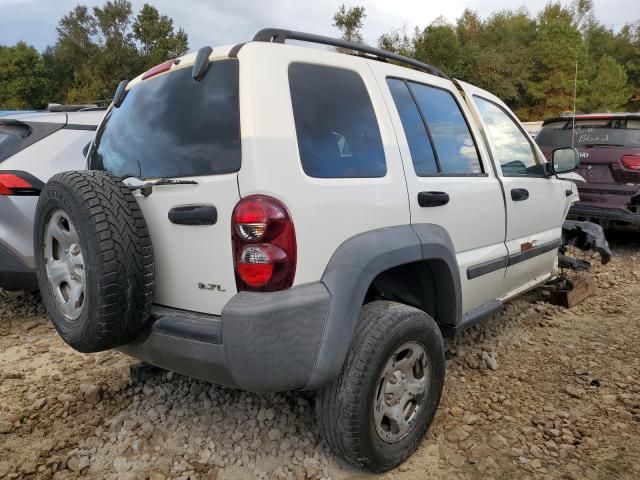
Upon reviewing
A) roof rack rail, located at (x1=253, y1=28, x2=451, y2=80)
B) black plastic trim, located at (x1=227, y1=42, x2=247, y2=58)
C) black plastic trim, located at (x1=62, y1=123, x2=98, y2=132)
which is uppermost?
roof rack rail, located at (x1=253, y1=28, x2=451, y2=80)

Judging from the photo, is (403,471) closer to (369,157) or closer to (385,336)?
(385,336)

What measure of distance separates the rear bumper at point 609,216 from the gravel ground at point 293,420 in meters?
2.56

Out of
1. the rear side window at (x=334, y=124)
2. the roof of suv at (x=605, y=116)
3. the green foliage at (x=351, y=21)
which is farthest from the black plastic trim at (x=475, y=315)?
the green foliage at (x=351, y=21)

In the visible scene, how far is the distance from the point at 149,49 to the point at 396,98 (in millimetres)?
46301

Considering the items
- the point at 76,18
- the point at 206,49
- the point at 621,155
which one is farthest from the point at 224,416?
the point at 76,18

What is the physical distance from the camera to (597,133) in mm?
6223

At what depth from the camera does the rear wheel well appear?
255 centimetres

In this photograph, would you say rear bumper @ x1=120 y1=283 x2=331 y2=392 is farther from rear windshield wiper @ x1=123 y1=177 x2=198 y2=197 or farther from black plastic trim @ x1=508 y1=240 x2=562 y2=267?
black plastic trim @ x1=508 y1=240 x2=562 y2=267

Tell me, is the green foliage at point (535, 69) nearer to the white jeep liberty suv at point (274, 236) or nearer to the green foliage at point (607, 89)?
the green foliage at point (607, 89)

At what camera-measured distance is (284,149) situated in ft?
6.23

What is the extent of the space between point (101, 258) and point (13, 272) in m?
2.15

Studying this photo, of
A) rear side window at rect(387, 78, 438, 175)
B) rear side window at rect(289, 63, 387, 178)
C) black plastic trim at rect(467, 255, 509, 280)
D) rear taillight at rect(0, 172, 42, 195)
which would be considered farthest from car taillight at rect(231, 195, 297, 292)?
rear taillight at rect(0, 172, 42, 195)

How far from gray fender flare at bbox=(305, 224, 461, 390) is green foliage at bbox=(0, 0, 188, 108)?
40.2 meters

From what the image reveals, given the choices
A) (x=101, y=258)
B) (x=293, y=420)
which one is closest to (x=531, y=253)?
(x=293, y=420)
